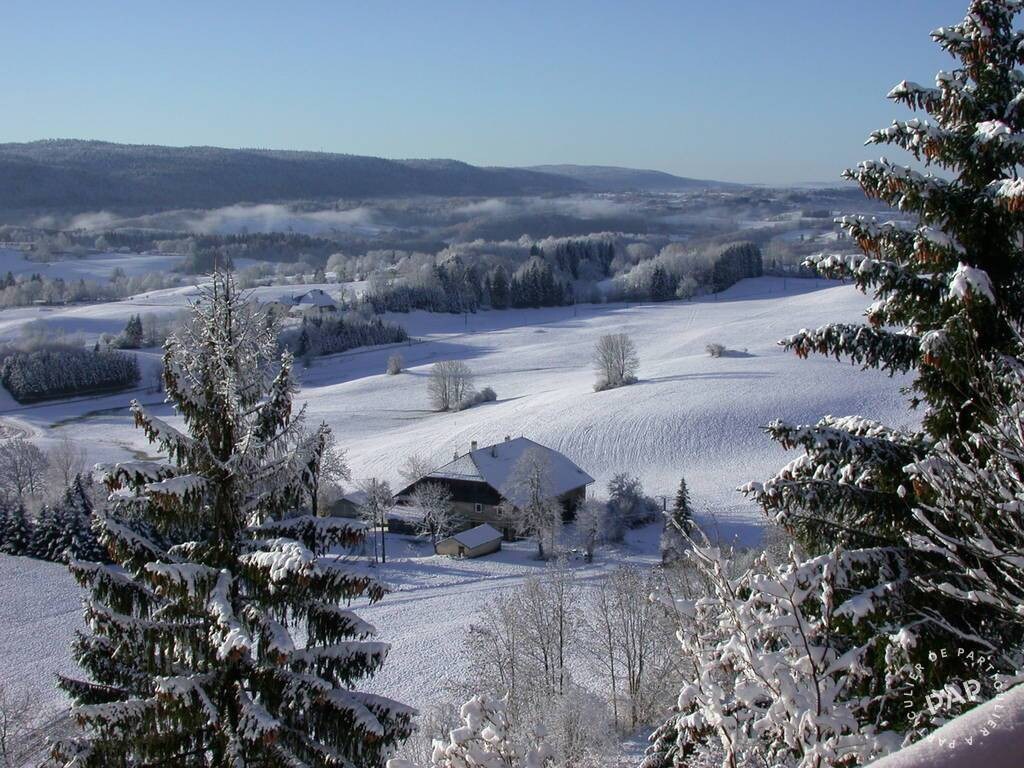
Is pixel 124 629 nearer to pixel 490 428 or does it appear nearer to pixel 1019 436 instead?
pixel 1019 436

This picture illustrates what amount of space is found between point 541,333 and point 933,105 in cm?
9211

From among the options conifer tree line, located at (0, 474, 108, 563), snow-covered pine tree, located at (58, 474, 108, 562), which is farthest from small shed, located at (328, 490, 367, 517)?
conifer tree line, located at (0, 474, 108, 563)

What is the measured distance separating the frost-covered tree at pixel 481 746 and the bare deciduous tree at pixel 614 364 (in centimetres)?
5898

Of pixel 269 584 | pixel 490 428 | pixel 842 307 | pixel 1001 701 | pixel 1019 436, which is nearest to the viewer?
pixel 1001 701

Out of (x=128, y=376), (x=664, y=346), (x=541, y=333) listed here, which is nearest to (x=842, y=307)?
(x=664, y=346)

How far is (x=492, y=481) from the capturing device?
144 feet

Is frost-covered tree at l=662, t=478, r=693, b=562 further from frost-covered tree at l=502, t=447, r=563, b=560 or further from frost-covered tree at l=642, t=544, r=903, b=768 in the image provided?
frost-covered tree at l=642, t=544, r=903, b=768

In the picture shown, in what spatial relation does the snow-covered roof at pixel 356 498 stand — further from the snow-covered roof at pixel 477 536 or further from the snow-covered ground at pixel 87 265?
the snow-covered ground at pixel 87 265

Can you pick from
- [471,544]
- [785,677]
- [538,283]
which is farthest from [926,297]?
[538,283]

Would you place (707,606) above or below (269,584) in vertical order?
above

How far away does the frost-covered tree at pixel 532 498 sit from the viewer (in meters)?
40.1

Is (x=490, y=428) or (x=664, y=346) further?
(x=664, y=346)

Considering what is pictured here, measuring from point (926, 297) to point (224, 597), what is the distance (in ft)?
17.3

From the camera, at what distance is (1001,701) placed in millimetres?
1639
